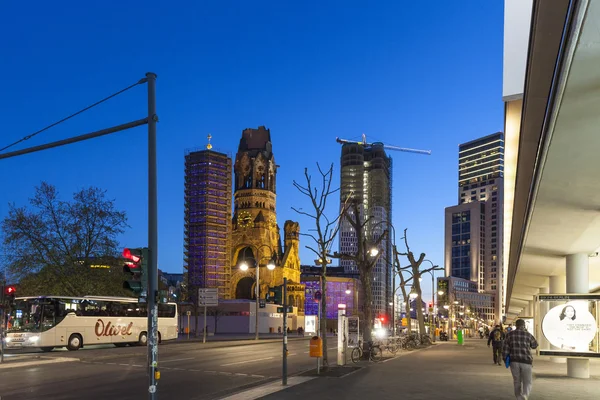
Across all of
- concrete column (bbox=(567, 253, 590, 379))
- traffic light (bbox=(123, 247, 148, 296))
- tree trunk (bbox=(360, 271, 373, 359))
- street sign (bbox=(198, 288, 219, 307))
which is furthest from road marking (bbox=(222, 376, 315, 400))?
street sign (bbox=(198, 288, 219, 307))

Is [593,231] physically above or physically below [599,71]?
below

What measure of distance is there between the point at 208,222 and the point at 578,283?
406ft

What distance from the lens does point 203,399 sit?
1502 centimetres

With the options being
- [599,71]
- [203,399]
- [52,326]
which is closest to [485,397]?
[203,399]

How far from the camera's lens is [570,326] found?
63.4 ft

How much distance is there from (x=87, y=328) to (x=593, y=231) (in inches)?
1207

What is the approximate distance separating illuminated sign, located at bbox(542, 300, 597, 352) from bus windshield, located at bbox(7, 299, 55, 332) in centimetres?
2699

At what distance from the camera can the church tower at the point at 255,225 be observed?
466 feet

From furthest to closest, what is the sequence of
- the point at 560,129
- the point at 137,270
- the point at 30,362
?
the point at 30,362
the point at 137,270
the point at 560,129

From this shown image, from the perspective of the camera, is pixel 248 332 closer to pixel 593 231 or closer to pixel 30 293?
pixel 30 293

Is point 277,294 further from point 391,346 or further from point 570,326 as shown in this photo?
point 391,346

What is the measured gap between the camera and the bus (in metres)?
35.5

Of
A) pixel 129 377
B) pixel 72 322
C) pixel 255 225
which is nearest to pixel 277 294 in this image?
pixel 129 377

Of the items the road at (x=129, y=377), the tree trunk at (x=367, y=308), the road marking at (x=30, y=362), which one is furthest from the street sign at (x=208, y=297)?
the tree trunk at (x=367, y=308)
